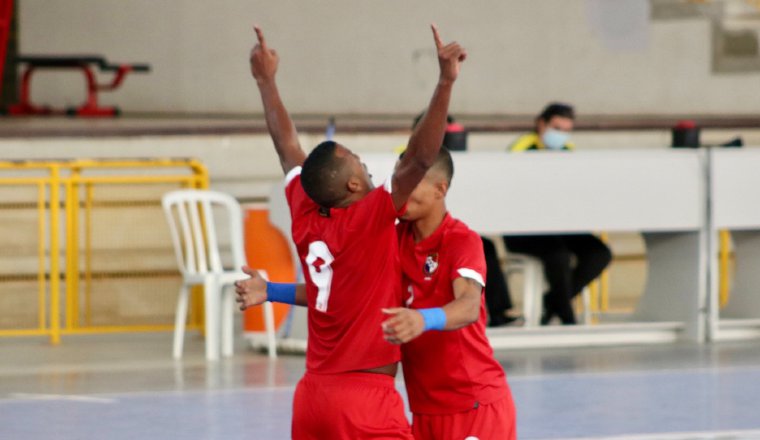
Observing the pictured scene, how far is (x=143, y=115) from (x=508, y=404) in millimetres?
13290

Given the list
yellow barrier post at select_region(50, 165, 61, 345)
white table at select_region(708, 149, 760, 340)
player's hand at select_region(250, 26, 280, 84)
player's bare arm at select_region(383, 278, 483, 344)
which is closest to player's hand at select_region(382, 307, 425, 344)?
player's bare arm at select_region(383, 278, 483, 344)

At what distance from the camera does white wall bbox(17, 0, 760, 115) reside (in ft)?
61.0

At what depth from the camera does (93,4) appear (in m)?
18.8

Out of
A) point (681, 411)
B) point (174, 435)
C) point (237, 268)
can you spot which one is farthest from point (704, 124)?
point (174, 435)

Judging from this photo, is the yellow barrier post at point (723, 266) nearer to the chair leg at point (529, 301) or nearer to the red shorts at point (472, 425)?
the chair leg at point (529, 301)

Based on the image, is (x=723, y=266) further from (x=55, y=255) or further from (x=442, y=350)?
(x=442, y=350)

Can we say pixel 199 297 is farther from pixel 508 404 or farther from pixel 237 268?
pixel 508 404

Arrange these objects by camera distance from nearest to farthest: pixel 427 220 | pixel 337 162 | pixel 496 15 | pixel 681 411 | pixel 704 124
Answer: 1. pixel 337 162
2. pixel 427 220
3. pixel 681 411
4. pixel 704 124
5. pixel 496 15

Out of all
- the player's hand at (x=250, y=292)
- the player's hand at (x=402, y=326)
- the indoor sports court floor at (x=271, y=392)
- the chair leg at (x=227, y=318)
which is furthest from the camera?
the chair leg at (x=227, y=318)

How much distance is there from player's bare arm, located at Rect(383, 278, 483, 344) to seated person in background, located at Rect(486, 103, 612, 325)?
6032 millimetres

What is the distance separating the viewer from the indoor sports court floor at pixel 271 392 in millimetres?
7227

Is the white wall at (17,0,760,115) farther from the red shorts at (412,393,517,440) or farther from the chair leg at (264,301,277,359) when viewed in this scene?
the red shorts at (412,393,517,440)

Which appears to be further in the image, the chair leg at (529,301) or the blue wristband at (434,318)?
the chair leg at (529,301)

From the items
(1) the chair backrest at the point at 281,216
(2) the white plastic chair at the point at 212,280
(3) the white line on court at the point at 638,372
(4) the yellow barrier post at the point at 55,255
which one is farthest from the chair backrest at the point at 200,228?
(3) the white line on court at the point at 638,372
